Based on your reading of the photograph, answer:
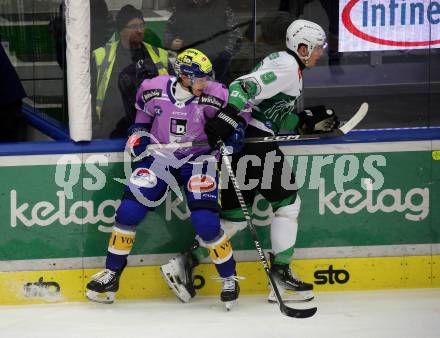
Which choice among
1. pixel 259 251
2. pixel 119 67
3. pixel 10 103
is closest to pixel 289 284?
pixel 259 251

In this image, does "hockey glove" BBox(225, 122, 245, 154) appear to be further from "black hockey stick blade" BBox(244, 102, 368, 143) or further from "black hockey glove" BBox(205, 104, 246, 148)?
"black hockey stick blade" BBox(244, 102, 368, 143)

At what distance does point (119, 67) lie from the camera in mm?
5273

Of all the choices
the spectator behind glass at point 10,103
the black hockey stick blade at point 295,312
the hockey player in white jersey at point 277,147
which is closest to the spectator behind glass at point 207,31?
the hockey player in white jersey at point 277,147

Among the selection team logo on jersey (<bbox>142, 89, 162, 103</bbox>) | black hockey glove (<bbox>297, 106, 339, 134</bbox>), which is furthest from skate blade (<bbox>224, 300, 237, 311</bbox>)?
team logo on jersey (<bbox>142, 89, 162, 103</bbox>)

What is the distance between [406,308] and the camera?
16.7 ft

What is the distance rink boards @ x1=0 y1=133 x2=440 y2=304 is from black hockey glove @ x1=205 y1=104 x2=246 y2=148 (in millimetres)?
475

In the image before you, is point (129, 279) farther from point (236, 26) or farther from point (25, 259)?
point (236, 26)

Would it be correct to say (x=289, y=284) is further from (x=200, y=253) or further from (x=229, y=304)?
(x=200, y=253)

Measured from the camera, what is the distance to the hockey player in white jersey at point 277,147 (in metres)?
5.12

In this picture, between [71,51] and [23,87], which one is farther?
[23,87]

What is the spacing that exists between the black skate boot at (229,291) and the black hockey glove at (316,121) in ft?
2.63

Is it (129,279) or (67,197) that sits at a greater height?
(67,197)

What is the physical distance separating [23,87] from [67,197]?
0.63 m

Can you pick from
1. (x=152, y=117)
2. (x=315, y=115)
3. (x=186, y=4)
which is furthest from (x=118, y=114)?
(x=315, y=115)
